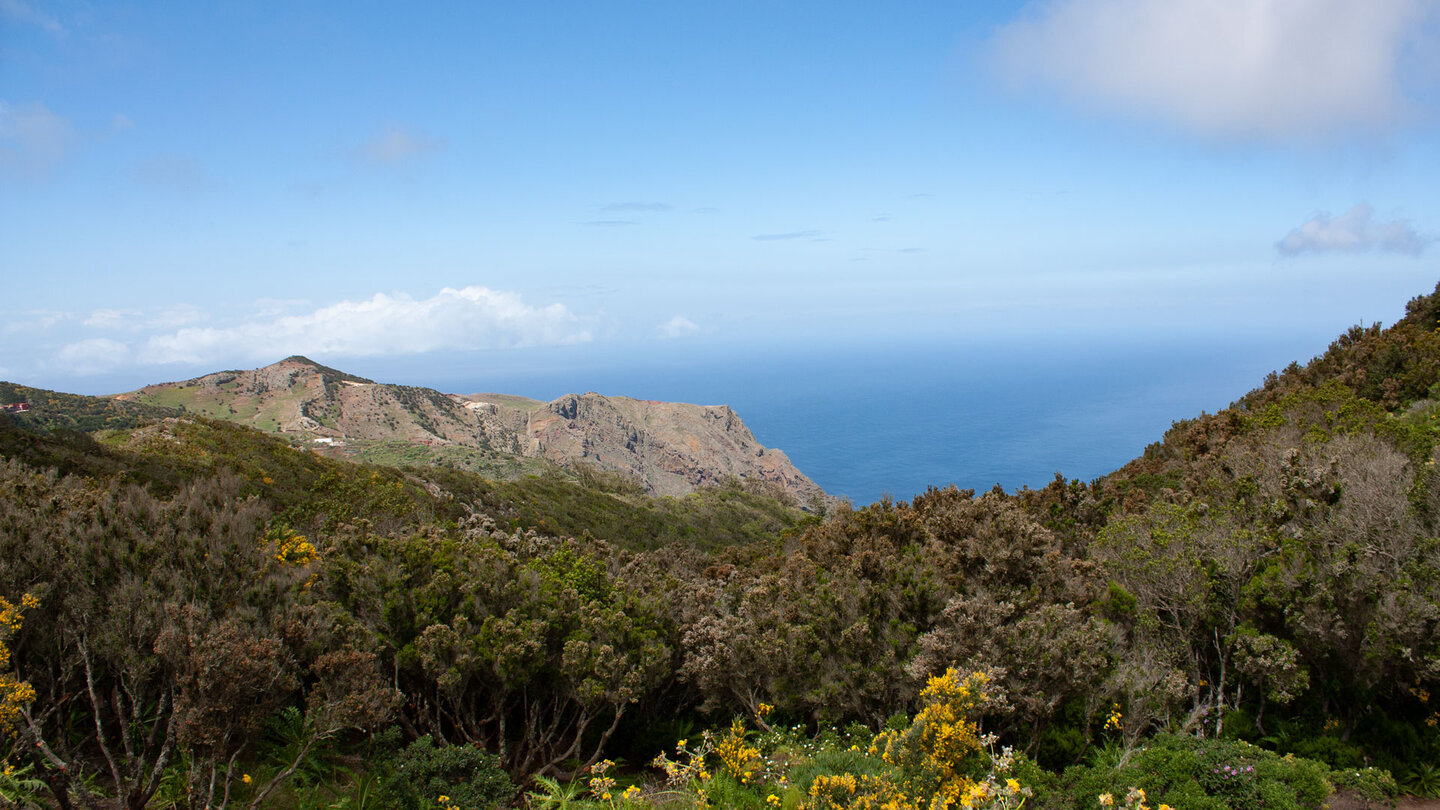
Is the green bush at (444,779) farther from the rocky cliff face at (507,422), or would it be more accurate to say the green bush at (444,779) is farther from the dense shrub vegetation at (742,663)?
the rocky cliff face at (507,422)

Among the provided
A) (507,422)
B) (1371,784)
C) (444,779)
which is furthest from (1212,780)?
(507,422)

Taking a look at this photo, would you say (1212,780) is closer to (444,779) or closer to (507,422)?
(444,779)

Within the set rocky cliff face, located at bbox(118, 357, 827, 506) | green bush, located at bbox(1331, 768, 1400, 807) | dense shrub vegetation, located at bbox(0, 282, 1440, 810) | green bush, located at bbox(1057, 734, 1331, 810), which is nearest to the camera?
dense shrub vegetation, located at bbox(0, 282, 1440, 810)

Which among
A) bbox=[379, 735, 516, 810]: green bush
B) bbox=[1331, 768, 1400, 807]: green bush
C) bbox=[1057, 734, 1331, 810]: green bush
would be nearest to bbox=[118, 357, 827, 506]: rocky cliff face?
bbox=[379, 735, 516, 810]: green bush

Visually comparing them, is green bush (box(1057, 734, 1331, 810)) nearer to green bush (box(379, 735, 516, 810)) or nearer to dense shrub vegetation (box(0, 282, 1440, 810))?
dense shrub vegetation (box(0, 282, 1440, 810))

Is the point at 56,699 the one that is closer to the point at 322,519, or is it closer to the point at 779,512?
the point at 322,519

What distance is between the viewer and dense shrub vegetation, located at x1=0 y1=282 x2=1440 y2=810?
7.50m

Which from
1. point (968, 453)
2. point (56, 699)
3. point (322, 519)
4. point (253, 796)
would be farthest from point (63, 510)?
point (968, 453)

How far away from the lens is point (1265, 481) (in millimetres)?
15180

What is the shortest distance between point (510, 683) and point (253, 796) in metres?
Answer: 3.19

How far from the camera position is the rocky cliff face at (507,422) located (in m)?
79.2

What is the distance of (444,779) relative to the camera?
27.6ft

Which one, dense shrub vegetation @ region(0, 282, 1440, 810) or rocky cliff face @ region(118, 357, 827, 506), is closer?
dense shrub vegetation @ region(0, 282, 1440, 810)

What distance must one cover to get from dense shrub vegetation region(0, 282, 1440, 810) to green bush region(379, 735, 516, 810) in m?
0.04
